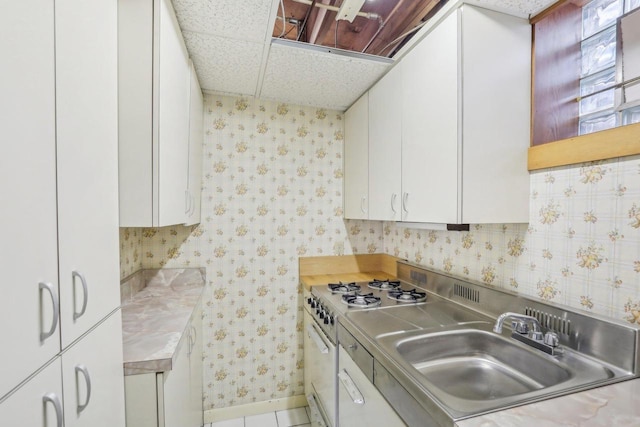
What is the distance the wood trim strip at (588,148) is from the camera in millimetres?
943

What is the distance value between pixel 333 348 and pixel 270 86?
66.3 inches

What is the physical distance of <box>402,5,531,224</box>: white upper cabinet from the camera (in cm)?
121

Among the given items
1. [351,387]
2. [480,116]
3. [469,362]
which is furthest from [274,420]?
[480,116]

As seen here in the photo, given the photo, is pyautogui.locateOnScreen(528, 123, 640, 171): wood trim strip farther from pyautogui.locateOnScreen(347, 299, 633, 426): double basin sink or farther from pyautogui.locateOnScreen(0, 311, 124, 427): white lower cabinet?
pyautogui.locateOnScreen(0, 311, 124, 427): white lower cabinet

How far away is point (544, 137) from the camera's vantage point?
49.6 inches

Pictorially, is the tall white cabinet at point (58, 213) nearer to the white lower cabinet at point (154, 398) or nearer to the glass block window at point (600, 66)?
the white lower cabinet at point (154, 398)

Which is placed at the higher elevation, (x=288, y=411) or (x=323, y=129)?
(x=323, y=129)

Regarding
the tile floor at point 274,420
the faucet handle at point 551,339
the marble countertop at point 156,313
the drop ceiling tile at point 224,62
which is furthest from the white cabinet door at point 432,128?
the tile floor at point 274,420

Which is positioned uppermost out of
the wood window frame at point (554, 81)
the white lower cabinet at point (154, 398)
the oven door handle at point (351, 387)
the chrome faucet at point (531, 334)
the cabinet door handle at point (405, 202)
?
the wood window frame at point (554, 81)

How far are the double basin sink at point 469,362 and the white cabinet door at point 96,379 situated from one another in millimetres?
850

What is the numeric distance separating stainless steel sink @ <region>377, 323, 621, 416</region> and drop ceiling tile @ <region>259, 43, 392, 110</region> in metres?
1.45

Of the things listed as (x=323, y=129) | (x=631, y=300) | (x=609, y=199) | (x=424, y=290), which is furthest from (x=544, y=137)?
(x=323, y=129)

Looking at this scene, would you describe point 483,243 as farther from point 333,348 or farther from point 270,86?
point 270,86

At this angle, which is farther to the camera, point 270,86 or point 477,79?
point 270,86
